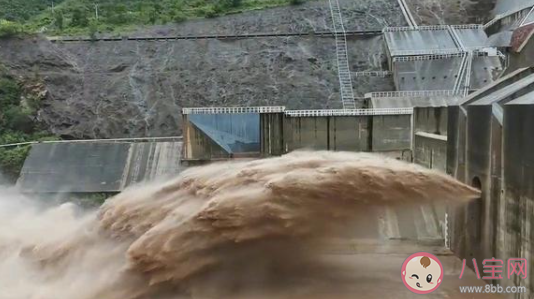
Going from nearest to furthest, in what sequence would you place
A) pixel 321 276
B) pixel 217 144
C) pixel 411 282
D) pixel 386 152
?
pixel 411 282 < pixel 321 276 < pixel 386 152 < pixel 217 144

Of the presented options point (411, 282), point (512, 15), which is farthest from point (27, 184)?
point (512, 15)

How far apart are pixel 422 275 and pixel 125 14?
45849 millimetres

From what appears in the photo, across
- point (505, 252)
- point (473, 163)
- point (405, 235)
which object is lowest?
point (405, 235)

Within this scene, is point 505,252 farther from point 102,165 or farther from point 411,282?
point 102,165

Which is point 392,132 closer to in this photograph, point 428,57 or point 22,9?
point 428,57

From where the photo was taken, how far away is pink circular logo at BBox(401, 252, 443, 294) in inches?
460

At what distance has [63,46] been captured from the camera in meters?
42.8

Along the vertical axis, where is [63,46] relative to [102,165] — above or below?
above

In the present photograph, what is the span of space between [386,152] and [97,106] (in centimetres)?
2205

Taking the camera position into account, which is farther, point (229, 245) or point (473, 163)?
point (473, 163)

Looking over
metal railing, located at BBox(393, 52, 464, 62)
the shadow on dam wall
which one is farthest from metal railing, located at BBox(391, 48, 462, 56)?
the shadow on dam wall

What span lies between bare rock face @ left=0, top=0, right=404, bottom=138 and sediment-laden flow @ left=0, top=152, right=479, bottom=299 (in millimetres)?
23172

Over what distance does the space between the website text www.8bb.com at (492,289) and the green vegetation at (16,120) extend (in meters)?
26.2

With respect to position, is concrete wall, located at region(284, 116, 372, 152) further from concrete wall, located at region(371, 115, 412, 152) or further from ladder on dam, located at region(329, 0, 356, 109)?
ladder on dam, located at region(329, 0, 356, 109)
